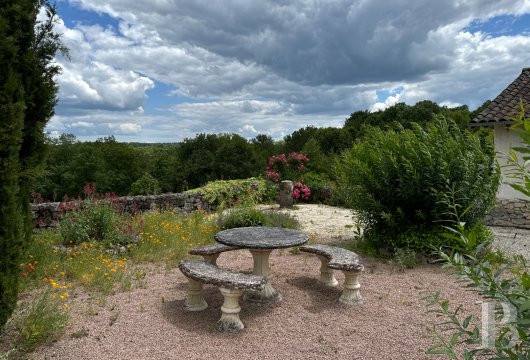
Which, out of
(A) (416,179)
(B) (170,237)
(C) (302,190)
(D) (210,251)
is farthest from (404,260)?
(C) (302,190)

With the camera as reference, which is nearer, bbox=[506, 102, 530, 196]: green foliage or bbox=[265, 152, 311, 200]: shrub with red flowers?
bbox=[506, 102, 530, 196]: green foliage

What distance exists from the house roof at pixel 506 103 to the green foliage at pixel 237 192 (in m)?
6.98

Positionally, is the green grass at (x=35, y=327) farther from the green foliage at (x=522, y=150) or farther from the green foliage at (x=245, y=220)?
the green foliage at (x=245, y=220)

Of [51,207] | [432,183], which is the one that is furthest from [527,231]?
[51,207]

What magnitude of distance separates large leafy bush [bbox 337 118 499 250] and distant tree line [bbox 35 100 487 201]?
73.6 ft

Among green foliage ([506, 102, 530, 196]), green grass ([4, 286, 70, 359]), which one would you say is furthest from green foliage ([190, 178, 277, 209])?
green foliage ([506, 102, 530, 196])

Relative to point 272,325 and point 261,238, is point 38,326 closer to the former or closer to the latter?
point 272,325

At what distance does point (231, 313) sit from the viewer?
4.41m

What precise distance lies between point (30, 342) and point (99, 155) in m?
35.2

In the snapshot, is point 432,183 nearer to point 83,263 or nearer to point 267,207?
point 83,263

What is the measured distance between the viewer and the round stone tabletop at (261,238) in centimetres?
503

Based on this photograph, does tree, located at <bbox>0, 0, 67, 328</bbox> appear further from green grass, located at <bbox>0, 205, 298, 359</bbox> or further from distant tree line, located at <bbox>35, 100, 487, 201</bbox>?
distant tree line, located at <bbox>35, 100, 487, 201</bbox>

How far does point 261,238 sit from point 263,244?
392 mm

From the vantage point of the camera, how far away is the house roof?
10.4 m
